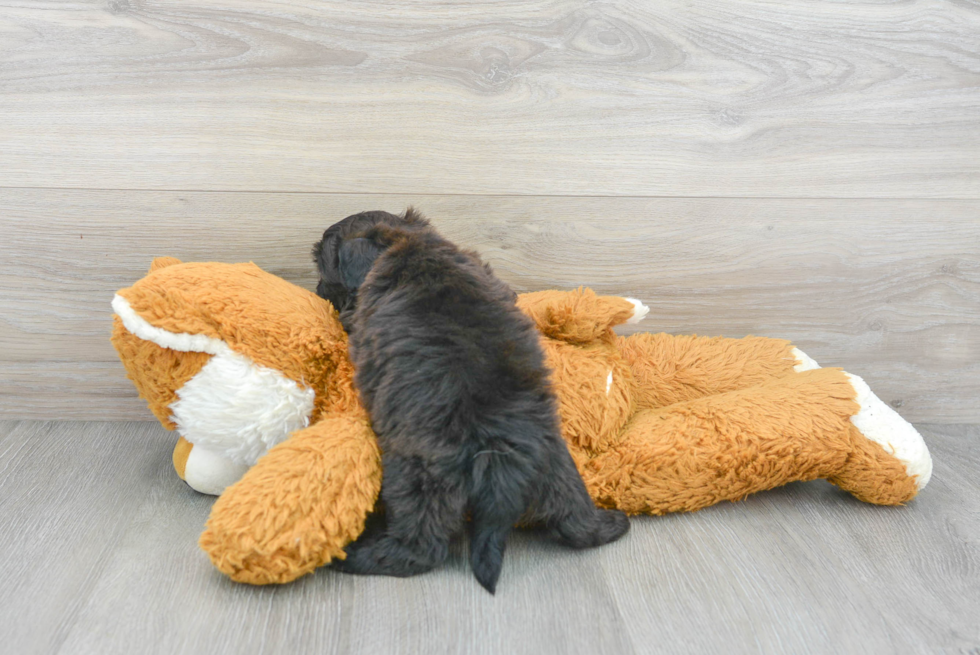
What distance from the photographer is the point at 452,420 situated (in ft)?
2.45

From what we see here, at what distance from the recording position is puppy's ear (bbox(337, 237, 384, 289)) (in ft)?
2.83

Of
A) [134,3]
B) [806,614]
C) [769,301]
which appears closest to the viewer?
[806,614]

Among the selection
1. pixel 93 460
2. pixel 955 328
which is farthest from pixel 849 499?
pixel 93 460

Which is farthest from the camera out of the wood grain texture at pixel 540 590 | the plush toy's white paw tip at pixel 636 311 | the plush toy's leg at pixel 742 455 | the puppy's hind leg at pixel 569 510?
the plush toy's white paw tip at pixel 636 311

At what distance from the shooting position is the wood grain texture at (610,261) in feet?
3.57

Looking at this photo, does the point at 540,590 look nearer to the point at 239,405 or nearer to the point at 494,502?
the point at 494,502

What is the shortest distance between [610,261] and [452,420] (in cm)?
52

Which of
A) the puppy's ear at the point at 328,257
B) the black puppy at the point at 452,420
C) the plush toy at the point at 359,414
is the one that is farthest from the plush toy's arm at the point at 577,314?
the puppy's ear at the point at 328,257

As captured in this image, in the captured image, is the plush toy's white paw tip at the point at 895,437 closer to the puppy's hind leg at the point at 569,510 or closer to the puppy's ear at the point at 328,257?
the puppy's hind leg at the point at 569,510

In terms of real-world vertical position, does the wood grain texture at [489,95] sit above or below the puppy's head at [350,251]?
above

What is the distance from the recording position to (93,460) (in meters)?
1.06

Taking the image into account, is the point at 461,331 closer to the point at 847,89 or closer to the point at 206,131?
the point at 206,131

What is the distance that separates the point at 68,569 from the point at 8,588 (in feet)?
0.19

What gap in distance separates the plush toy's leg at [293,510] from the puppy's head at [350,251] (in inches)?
8.4
